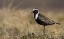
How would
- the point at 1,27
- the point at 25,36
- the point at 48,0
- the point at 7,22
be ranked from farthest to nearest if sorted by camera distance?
the point at 48,0
the point at 7,22
the point at 1,27
the point at 25,36

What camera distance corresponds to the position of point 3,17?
20172mm

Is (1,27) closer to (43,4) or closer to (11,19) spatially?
(11,19)

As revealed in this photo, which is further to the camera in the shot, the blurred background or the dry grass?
the blurred background

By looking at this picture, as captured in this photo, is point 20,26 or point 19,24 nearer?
point 20,26

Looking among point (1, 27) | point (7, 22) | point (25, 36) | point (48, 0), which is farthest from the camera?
point (48, 0)

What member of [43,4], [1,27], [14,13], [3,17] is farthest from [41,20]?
[43,4]

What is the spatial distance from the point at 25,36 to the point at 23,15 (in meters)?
6.62

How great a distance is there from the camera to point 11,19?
2030cm

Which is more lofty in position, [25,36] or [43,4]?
[43,4]

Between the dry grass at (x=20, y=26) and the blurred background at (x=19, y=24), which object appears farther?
the blurred background at (x=19, y=24)

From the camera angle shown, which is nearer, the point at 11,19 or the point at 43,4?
the point at 11,19

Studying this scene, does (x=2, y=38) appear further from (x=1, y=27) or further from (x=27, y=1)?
(x=27, y=1)

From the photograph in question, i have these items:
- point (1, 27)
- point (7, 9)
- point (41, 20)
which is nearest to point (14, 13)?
point (7, 9)

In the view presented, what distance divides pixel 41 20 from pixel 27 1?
551 inches
